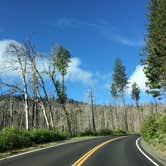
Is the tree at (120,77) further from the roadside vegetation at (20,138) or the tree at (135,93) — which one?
the roadside vegetation at (20,138)

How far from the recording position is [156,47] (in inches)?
1261

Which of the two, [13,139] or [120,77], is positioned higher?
[120,77]

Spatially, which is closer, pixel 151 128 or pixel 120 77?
pixel 151 128

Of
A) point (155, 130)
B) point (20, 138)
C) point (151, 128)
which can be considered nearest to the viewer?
point (20, 138)

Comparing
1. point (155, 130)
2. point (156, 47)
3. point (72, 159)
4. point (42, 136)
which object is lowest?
point (72, 159)

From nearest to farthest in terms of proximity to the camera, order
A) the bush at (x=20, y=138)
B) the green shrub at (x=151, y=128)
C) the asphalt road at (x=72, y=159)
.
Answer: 1. the asphalt road at (x=72, y=159)
2. the bush at (x=20, y=138)
3. the green shrub at (x=151, y=128)

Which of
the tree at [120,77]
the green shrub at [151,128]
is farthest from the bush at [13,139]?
the tree at [120,77]

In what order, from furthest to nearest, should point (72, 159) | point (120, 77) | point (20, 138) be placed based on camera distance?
point (120, 77) < point (20, 138) < point (72, 159)

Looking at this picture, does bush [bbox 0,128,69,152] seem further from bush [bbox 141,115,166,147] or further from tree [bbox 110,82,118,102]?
tree [bbox 110,82,118,102]

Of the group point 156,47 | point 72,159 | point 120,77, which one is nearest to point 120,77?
point 120,77

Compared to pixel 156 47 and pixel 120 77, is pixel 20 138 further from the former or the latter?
pixel 120 77

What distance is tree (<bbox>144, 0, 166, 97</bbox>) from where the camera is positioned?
3005cm

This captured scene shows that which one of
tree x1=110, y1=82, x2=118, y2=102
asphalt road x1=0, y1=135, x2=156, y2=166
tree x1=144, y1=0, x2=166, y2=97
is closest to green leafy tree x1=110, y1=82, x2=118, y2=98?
tree x1=110, y1=82, x2=118, y2=102

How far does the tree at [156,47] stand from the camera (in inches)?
1183
